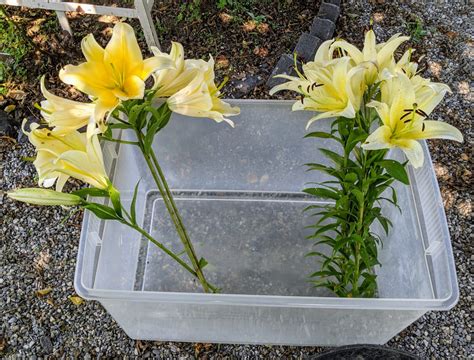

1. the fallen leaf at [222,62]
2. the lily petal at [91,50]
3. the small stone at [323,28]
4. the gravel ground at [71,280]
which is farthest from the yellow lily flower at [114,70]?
the small stone at [323,28]

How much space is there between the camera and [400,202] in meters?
1.35

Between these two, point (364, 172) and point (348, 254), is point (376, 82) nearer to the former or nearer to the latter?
point (364, 172)

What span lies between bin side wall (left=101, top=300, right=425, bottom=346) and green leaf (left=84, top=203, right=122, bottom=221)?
0.75 ft

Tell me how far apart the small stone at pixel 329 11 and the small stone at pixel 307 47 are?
0.13 meters

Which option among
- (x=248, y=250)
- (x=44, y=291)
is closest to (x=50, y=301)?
(x=44, y=291)

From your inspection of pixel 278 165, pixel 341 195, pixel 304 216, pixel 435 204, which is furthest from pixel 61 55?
pixel 435 204

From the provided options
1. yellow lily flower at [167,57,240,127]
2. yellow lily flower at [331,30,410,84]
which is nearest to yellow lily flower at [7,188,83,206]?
yellow lily flower at [167,57,240,127]

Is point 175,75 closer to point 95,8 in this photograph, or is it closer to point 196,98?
point 196,98

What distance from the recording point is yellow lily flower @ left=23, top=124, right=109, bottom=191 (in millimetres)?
947

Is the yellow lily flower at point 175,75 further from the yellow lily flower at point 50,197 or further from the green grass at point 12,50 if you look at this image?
the green grass at point 12,50

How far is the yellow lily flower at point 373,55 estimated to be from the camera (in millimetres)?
952

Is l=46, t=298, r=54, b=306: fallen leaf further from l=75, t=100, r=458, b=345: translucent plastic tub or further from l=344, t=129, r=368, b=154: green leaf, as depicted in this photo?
l=344, t=129, r=368, b=154: green leaf

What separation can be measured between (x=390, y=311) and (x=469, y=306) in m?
0.50

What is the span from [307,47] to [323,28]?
117 mm
